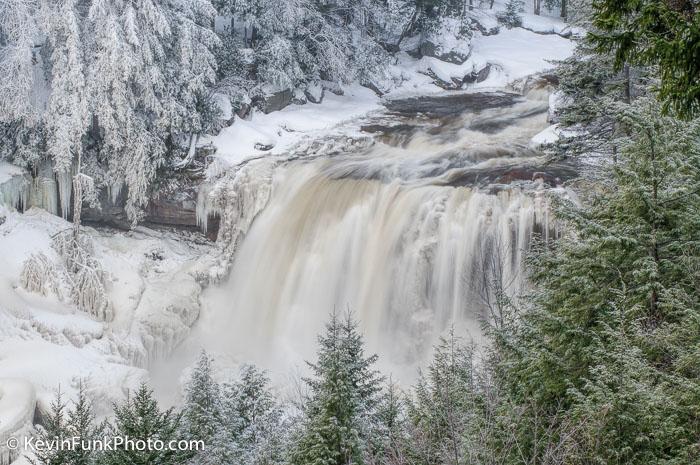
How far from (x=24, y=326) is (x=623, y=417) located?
43.0 ft

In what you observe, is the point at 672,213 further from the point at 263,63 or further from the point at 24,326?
the point at 263,63

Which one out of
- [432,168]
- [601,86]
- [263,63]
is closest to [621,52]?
[601,86]

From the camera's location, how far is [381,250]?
1555 centimetres

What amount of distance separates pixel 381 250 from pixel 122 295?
23.2 feet

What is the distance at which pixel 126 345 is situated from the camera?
1541 centimetres

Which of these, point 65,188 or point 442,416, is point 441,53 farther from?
point 442,416

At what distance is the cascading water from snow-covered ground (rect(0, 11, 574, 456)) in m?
1.25

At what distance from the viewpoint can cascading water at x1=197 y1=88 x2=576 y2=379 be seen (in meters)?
14.6

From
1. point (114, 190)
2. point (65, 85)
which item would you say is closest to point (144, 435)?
point (65, 85)

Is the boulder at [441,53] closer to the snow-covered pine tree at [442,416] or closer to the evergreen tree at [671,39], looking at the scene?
the snow-covered pine tree at [442,416]

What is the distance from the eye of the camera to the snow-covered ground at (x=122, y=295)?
13352mm

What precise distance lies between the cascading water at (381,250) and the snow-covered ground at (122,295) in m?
1.25

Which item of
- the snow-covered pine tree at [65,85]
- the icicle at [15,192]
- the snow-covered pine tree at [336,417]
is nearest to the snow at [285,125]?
the snow-covered pine tree at [65,85]

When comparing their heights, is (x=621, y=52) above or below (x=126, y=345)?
above
